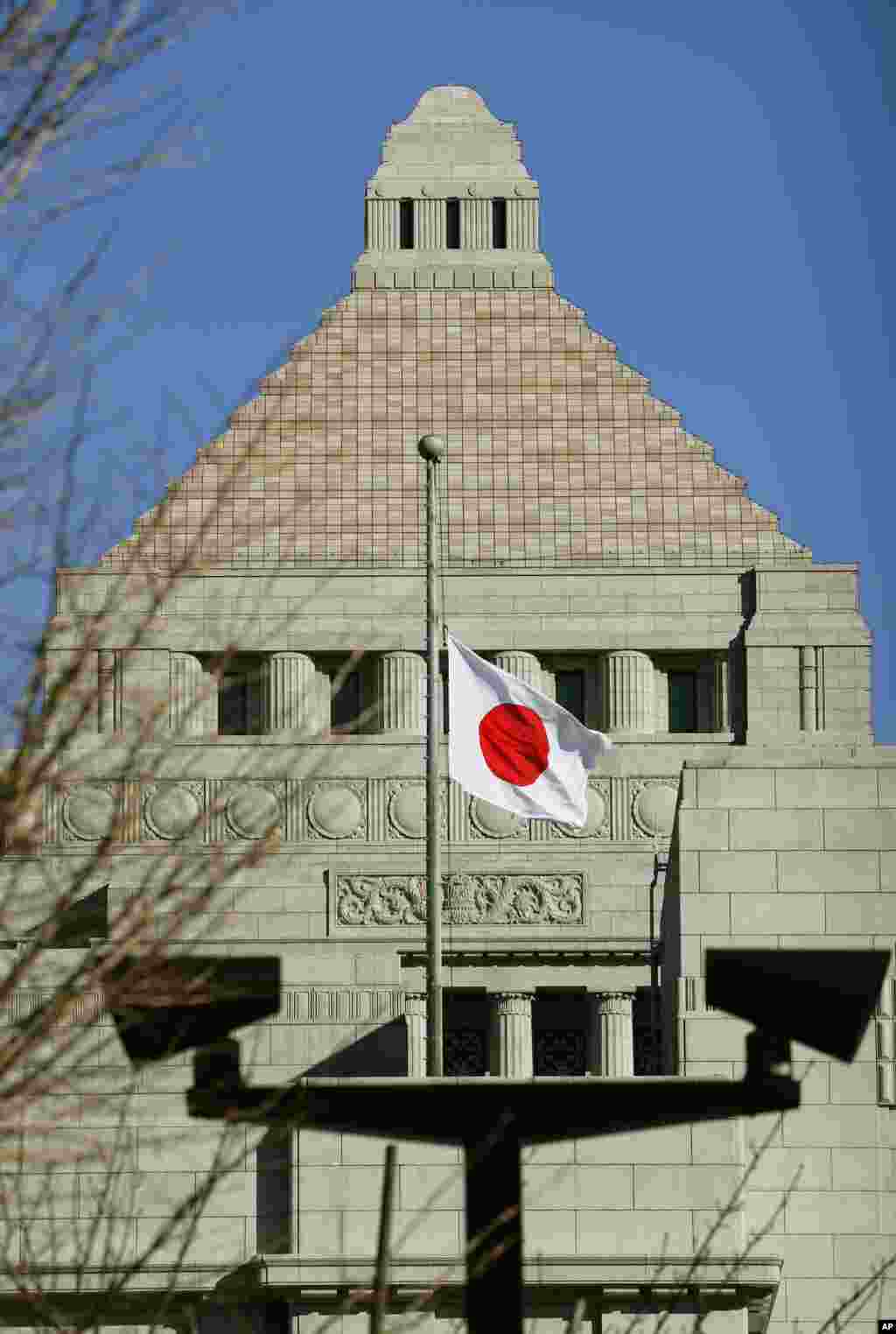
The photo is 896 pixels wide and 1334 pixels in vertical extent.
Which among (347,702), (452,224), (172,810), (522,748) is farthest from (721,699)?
(522,748)

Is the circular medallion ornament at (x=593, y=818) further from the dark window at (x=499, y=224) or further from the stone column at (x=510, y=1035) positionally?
the dark window at (x=499, y=224)

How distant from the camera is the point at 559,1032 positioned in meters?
50.5

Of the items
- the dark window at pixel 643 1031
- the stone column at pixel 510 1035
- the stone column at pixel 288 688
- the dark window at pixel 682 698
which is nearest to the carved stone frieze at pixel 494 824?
the stone column at pixel 510 1035

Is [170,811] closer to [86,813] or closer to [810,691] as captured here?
[86,813]

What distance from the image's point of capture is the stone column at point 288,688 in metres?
58.5

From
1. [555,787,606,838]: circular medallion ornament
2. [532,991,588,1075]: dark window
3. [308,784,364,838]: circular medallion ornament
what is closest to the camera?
[532,991,588,1075]: dark window

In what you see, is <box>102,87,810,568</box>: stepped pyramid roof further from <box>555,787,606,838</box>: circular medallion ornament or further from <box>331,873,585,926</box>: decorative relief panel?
<box>331,873,585,926</box>: decorative relief panel

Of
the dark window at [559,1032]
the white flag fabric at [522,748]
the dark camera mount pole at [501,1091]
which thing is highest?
the white flag fabric at [522,748]

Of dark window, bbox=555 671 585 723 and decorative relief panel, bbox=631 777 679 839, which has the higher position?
dark window, bbox=555 671 585 723

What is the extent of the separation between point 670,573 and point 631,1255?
3153 cm

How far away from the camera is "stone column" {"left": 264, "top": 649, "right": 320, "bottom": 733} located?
58.5m

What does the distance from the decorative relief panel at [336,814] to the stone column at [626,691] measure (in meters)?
8.27

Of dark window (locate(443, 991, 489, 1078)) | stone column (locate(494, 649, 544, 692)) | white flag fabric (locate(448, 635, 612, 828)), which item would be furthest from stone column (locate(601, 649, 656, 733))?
white flag fabric (locate(448, 635, 612, 828))

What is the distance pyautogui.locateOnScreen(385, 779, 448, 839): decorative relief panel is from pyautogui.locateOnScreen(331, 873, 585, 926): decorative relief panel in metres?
1.70
